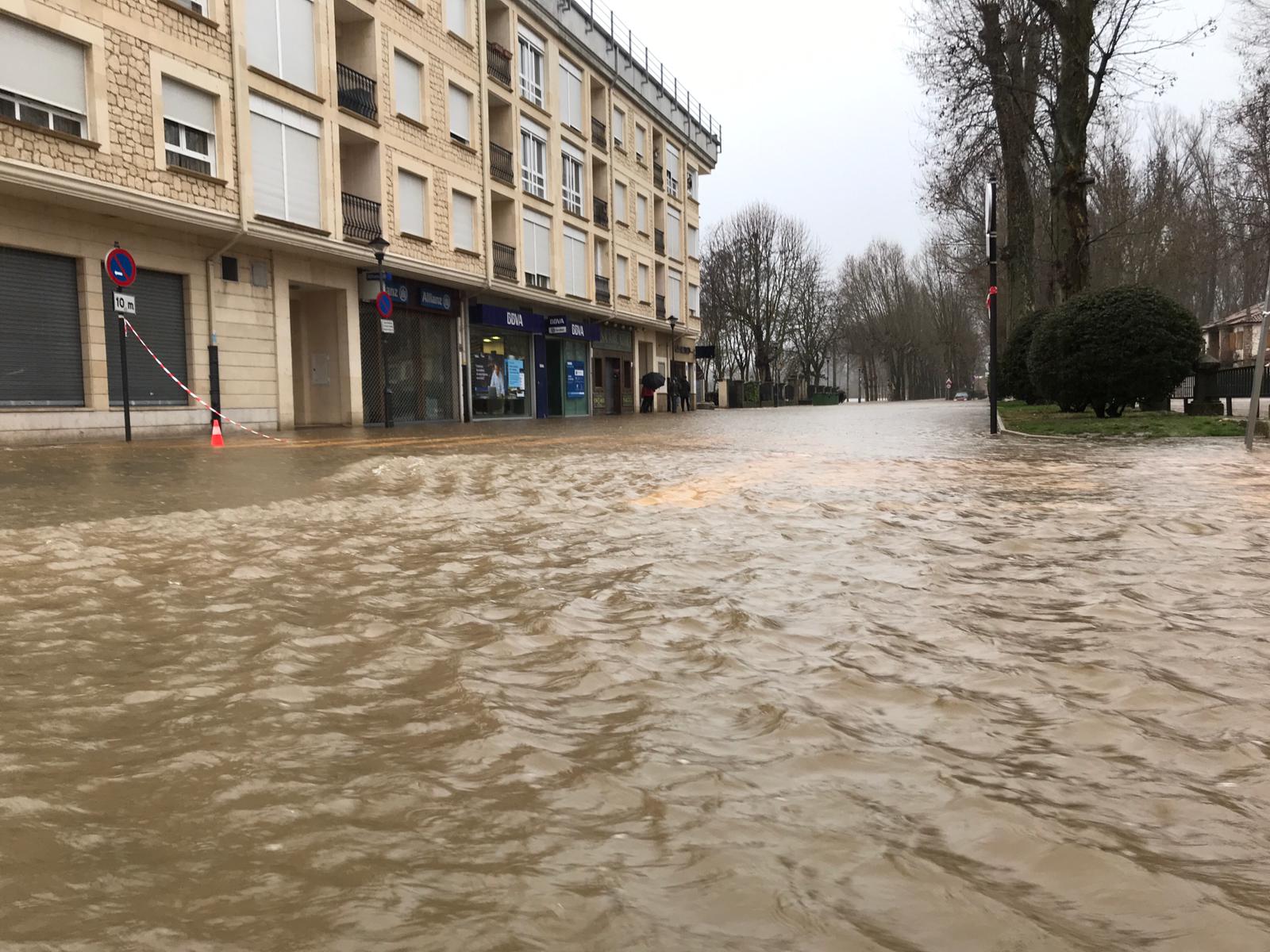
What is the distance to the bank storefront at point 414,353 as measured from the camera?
78.8ft

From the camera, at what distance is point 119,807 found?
2008mm

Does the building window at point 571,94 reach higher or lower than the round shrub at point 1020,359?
higher

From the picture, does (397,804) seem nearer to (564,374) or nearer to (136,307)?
(136,307)

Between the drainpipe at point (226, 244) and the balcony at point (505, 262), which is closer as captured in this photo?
the drainpipe at point (226, 244)

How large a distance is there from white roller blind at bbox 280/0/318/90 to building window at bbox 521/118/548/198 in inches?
382

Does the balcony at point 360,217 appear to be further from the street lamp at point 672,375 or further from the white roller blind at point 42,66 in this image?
the street lamp at point 672,375

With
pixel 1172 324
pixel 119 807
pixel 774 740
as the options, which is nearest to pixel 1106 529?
pixel 774 740

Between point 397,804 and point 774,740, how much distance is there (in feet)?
2.97

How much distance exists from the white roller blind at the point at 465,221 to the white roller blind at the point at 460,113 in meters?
1.67

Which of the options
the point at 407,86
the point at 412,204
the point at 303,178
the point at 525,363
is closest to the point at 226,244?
the point at 303,178

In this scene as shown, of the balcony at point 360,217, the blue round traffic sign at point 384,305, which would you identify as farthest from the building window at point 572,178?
the blue round traffic sign at point 384,305

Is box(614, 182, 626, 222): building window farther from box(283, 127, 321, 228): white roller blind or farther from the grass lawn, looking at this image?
the grass lawn

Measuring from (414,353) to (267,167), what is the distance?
22.7 feet

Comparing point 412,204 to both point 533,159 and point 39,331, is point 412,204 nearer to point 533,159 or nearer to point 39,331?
point 533,159
